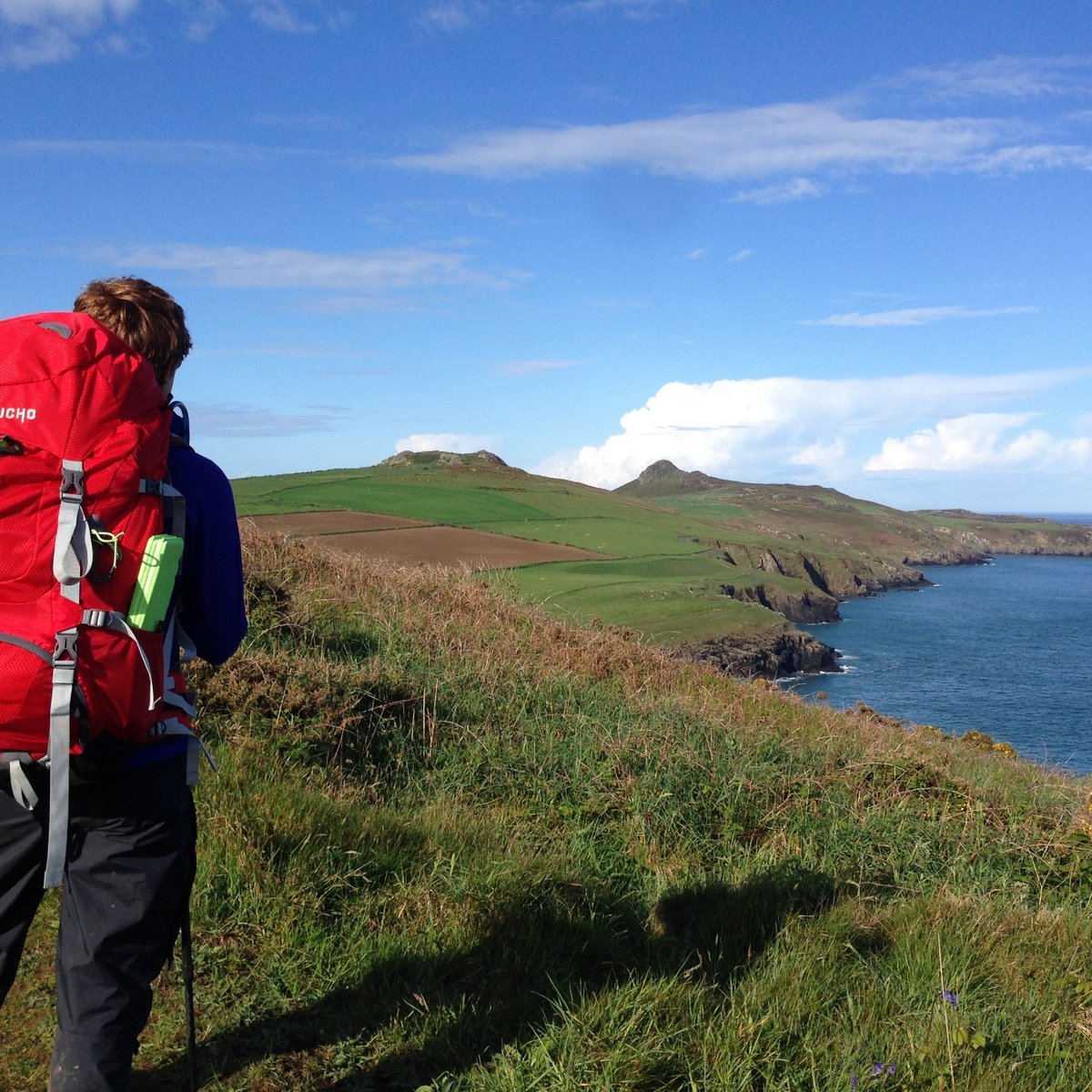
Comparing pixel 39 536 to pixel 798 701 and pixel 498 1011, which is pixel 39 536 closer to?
pixel 498 1011

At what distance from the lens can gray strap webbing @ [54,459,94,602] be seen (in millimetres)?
2119

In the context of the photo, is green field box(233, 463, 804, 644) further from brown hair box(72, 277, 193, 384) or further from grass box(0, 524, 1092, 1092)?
brown hair box(72, 277, 193, 384)

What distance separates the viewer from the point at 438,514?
67.7 meters

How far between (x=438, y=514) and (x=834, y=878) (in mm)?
63559

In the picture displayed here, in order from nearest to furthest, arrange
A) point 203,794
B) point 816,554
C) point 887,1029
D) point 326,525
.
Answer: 1. point 887,1029
2. point 203,794
3. point 326,525
4. point 816,554

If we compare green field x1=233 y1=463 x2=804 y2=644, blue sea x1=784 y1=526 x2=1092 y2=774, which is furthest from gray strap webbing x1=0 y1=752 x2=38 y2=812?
green field x1=233 y1=463 x2=804 y2=644

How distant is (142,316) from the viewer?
8.20 ft

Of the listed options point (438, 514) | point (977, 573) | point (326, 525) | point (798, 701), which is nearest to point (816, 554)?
point (977, 573)

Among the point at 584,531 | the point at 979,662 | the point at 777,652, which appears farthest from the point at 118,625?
the point at 584,531

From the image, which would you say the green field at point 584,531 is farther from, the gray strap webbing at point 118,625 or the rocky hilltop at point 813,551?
the gray strap webbing at point 118,625

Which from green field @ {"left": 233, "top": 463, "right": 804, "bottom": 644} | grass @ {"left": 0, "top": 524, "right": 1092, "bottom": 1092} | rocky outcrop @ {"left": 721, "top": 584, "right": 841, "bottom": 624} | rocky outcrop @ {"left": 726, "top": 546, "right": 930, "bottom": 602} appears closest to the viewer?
grass @ {"left": 0, "top": 524, "right": 1092, "bottom": 1092}

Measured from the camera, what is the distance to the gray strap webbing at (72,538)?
2119 millimetres

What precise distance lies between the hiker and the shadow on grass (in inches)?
39.0

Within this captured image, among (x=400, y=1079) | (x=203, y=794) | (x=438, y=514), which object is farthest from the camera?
(x=438, y=514)
